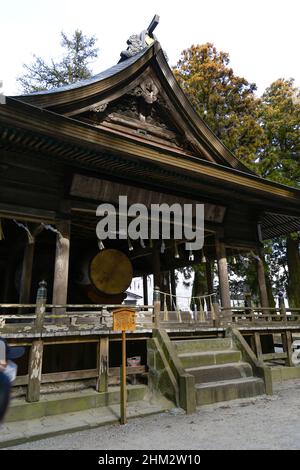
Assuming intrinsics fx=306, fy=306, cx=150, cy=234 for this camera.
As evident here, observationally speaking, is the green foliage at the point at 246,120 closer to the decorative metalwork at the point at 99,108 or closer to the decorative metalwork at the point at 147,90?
the decorative metalwork at the point at 147,90

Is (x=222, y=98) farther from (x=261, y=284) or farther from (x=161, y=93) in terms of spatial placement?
(x=261, y=284)

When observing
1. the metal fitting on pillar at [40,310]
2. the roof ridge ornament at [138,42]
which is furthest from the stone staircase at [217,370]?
the roof ridge ornament at [138,42]

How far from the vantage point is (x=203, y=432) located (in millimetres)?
5051

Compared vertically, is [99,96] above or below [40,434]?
above

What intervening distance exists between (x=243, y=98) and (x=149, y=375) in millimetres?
19782

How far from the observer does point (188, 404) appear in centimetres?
614

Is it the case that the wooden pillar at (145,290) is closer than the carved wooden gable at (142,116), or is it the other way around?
the carved wooden gable at (142,116)

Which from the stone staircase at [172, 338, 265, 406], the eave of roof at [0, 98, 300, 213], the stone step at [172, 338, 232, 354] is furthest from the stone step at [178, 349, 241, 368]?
the eave of roof at [0, 98, 300, 213]

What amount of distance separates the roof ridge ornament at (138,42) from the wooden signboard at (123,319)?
1134cm

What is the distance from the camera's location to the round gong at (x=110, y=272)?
11.2 meters

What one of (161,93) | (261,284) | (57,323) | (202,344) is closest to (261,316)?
(261,284)

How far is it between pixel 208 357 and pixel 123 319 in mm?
3196

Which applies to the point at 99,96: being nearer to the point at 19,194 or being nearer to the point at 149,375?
the point at 19,194

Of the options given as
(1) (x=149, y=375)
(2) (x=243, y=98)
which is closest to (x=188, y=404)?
(1) (x=149, y=375)
